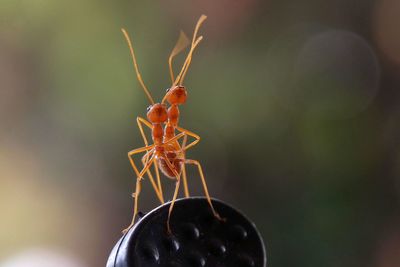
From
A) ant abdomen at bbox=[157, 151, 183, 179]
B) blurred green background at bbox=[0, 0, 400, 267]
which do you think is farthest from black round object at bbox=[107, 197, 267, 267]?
blurred green background at bbox=[0, 0, 400, 267]

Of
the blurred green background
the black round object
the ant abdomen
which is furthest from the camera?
the blurred green background

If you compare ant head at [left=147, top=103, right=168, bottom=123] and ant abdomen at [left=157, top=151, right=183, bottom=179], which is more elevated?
ant head at [left=147, top=103, right=168, bottom=123]

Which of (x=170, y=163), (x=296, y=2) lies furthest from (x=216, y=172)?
(x=170, y=163)

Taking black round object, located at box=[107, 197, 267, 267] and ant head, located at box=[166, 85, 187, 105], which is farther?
ant head, located at box=[166, 85, 187, 105]

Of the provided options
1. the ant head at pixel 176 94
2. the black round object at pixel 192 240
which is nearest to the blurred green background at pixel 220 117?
the ant head at pixel 176 94

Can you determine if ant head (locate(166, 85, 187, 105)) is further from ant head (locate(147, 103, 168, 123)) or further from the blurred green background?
the blurred green background

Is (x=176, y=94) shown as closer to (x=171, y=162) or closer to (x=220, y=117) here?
(x=171, y=162)

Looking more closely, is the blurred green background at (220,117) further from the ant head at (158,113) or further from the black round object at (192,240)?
the black round object at (192,240)
